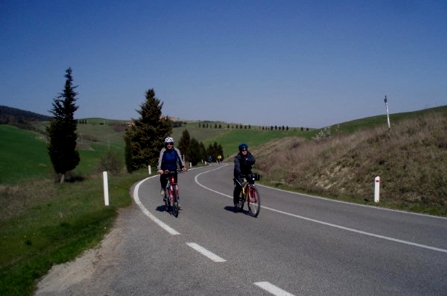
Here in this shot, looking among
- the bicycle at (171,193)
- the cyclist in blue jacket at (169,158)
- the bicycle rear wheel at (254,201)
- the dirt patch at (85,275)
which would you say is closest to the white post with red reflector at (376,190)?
the bicycle rear wheel at (254,201)

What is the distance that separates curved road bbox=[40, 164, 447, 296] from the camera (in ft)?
17.6

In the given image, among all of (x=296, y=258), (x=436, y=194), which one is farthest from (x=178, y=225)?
(x=436, y=194)

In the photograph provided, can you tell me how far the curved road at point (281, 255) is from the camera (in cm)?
536

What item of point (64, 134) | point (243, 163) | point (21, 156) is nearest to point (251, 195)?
point (243, 163)

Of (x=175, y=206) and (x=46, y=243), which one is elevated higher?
(x=175, y=206)

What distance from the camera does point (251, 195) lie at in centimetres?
1187

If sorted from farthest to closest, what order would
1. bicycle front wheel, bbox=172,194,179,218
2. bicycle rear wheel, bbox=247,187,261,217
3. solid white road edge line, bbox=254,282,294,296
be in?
bicycle front wheel, bbox=172,194,179,218 → bicycle rear wheel, bbox=247,187,261,217 → solid white road edge line, bbox=254,282,294,296

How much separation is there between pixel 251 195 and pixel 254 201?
0.22m

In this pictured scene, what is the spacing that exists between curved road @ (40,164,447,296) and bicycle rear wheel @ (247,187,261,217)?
0.20m

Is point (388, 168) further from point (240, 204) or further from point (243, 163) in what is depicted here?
point (243, 163)

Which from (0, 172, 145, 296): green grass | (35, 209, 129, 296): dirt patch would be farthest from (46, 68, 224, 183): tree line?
(35, 209, 129, 296): dirt patch

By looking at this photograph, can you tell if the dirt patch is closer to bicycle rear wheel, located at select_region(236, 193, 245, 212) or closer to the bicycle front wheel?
the bicycle front wheel

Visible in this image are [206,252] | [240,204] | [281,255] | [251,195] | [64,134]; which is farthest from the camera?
[64,134]

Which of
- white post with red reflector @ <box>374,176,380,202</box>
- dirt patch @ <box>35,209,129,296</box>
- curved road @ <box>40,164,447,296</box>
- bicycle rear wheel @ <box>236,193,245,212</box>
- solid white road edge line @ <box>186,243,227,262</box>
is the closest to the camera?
curved road @ <box>40,164,447,296</box>
